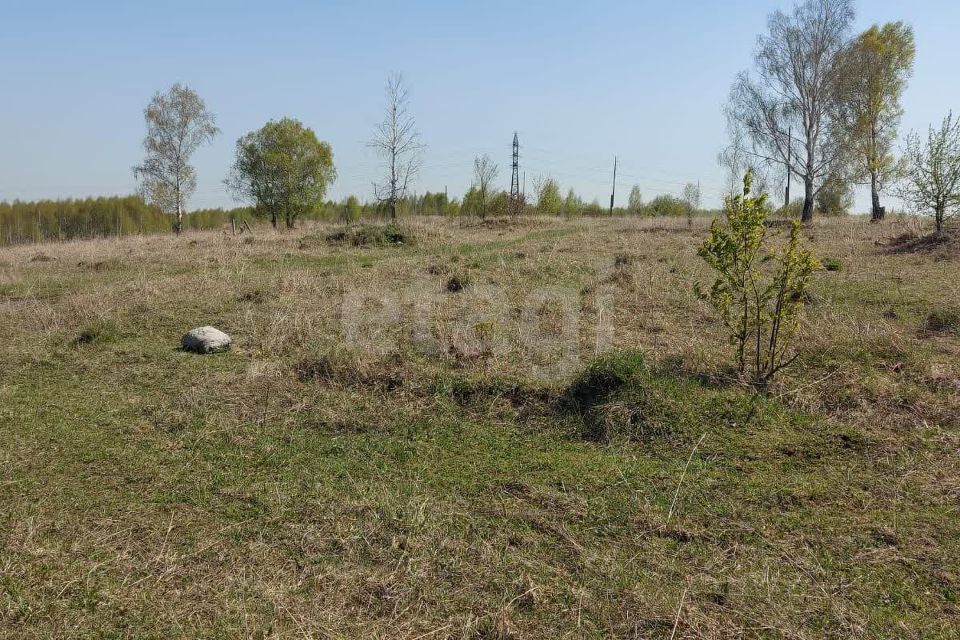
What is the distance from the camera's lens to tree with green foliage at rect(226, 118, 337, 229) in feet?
97.8

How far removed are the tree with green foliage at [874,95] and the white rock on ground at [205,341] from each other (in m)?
21.6

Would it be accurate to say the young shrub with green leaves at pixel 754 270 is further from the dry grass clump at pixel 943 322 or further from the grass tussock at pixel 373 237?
the grass tussock at pixel 373 237

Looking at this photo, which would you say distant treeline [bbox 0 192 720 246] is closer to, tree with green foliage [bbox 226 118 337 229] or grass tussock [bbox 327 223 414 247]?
tree with green foliage [bbox 226 118 337 229]

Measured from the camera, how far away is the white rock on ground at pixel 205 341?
6.97 meters

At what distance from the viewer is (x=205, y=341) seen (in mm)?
6980

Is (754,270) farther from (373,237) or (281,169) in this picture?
(281,169)

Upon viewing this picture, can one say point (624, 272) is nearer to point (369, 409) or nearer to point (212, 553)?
point (369, 409)

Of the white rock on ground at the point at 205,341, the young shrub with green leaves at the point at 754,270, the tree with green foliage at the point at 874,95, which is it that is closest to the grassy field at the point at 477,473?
the white rock on ground at the point at 205,341

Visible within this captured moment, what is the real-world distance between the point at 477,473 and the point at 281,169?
28.2 metres

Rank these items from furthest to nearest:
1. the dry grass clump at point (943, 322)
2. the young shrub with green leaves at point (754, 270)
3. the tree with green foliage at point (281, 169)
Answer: the tree with green foliage at point (281, 169)
the dry grass clump at point (943, 322)
the young shrub with green leaves at point (754, 270)

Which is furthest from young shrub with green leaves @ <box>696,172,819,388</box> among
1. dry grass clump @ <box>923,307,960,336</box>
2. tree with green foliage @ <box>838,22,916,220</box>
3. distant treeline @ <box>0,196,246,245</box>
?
distant treeline @ <box>0,196,246,245</box>

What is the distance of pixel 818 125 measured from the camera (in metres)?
22.3

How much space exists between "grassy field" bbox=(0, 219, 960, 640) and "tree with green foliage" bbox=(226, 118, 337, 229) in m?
22.4

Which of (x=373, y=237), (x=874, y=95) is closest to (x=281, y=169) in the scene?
(x=373, y=237)
